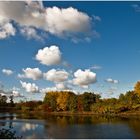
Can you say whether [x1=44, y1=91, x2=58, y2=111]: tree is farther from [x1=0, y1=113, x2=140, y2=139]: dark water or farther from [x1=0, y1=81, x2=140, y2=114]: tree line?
[x1=0, y1=113, x2=140, y2=139]: dark water

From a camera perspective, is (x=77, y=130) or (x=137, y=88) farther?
(x=137, y=88)

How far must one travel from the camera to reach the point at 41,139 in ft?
120

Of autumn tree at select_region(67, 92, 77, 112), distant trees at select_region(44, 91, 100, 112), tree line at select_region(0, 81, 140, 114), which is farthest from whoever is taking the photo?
autumn tree at select_region(67, 92, 77, 112)

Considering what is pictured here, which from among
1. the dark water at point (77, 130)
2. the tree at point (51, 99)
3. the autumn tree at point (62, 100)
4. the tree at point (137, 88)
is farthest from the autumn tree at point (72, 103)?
the dark water at point (77, 130)

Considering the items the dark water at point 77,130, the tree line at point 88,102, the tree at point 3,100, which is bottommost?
the dark water at point 77,130

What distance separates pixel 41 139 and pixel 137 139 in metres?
10.6

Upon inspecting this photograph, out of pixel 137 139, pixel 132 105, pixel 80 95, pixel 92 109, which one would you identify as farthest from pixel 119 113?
pixel 137 139

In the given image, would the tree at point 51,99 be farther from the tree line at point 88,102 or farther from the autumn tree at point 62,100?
the autumn tree at point 62,100

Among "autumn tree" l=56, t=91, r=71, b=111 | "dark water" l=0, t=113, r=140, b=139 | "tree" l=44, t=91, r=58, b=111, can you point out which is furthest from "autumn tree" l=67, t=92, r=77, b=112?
"dark water" l=0, t=113, r=140, b=139

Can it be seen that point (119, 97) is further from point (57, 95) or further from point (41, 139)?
point (41, 139)

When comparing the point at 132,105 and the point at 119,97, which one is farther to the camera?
the point at 119,97

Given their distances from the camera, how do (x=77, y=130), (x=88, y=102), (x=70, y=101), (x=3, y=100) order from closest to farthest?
(x=77, y=130), (x=88, y=102), (x=70, y=101), (x=3, y=100)

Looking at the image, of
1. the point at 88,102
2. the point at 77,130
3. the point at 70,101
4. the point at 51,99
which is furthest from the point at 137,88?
the point at 77,130

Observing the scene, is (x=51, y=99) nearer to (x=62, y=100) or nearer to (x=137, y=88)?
(x=62, y=100)
